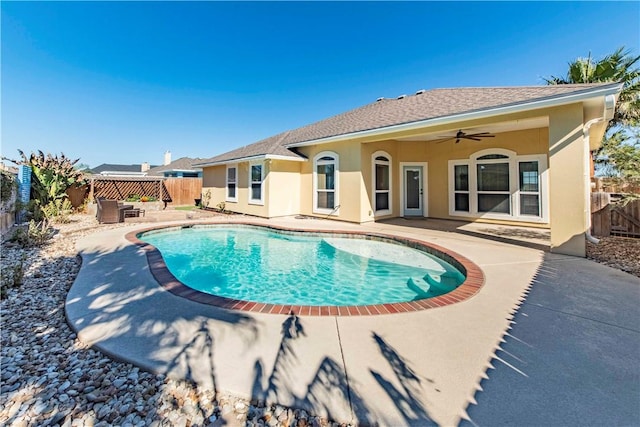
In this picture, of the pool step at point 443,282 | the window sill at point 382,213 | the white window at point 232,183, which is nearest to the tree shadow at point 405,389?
the pool step at point 443,282

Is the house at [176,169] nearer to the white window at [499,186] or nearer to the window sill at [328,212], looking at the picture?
the window sill at [328,212]

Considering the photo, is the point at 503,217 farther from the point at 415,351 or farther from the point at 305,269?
the point at 415,351

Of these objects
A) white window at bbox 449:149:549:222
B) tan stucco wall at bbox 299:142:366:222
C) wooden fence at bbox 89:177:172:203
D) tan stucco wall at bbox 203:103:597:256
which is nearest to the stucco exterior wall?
tan stucco wall at bbox 203:103:597:256

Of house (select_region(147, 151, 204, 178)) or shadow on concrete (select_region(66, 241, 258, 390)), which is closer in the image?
shadow on concrete (select_region(66, 241, 258, 390))

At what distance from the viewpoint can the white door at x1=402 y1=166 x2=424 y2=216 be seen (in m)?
13.2

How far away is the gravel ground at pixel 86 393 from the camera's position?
→ 197 centimetres

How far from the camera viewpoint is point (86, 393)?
223cm

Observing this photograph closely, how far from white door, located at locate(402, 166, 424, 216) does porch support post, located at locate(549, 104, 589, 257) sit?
6.60 metres

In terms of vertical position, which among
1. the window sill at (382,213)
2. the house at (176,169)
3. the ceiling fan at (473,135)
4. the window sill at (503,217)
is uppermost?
the house at (176,169)

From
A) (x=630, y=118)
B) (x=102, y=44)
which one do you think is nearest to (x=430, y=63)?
(x=630, y=118)

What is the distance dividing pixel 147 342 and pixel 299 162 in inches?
479

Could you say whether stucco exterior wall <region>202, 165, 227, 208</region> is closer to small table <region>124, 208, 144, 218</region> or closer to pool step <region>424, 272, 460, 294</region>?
small table <region>124, 208, 144, 218</region>

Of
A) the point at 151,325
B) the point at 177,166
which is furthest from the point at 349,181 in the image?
the point at 177,166

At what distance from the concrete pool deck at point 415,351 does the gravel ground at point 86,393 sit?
0.11 m
